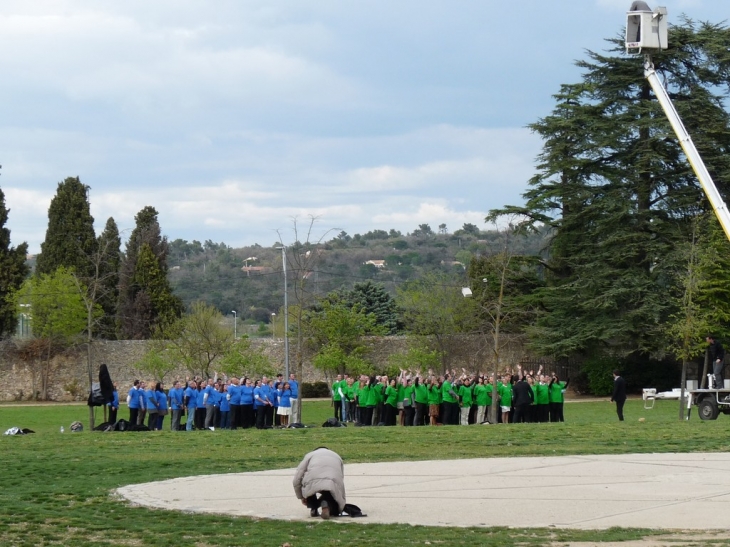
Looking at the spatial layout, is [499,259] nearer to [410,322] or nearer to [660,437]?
[410,322]

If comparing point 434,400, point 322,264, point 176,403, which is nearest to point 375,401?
point 434,400

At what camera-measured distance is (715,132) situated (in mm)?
48156

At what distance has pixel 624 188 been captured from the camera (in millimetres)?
49969

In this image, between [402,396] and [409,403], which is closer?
[409,403]

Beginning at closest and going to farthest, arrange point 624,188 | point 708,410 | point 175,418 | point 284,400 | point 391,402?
point 708,410 → point 175,418 → point 391,402 → point 284,400 → point 624,188

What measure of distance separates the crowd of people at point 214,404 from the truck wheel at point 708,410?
11.9m

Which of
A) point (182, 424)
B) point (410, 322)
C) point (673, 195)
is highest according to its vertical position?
point (673, 195)

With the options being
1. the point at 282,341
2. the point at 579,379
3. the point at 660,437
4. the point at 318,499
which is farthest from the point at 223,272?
the point at 318,499

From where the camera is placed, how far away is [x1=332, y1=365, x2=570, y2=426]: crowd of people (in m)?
31.3

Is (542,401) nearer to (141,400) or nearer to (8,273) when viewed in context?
(141,400)

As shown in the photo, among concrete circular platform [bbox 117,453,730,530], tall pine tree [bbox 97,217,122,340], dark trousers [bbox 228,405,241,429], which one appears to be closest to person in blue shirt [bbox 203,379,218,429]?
dark trousers [bbox 228,405,241,429]

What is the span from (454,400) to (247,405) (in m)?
6.12

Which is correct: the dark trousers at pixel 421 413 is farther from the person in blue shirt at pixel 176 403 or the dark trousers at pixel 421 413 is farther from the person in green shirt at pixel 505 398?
the person in blue shirt at pixel 176 403

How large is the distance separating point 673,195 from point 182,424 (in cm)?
2650
